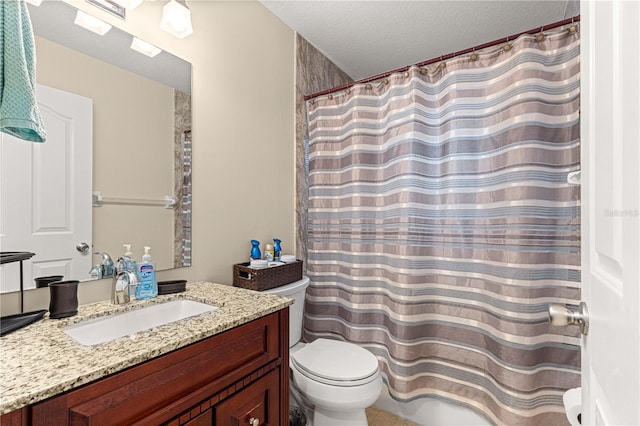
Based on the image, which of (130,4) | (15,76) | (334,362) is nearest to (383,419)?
(334,362)

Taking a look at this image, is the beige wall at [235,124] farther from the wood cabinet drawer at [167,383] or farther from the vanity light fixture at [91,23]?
the wood cabinet drawer at [167,383]

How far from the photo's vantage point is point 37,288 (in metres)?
1.09

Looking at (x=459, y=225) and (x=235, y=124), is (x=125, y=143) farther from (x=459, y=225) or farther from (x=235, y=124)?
(x=459, y=225)

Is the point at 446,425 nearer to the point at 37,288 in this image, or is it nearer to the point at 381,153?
the point at 381,153

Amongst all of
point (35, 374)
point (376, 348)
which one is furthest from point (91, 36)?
point (376, 348)

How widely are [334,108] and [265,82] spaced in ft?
1.54

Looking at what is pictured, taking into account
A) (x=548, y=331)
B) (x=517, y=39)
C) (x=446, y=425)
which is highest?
(x=517, y=39)

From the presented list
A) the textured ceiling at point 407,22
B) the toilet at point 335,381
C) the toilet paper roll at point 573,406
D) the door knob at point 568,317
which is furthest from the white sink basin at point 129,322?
the textured ceiling at point 407,22

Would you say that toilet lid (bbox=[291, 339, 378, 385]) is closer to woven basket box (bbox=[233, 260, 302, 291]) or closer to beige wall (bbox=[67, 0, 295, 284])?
woven basket box (bbox=[233, 260, 302, 291])

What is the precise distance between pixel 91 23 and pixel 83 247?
840 millimetres

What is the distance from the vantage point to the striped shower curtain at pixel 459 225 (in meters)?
1.46

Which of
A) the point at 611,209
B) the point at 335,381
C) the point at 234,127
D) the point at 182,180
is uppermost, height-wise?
the point at 234,127

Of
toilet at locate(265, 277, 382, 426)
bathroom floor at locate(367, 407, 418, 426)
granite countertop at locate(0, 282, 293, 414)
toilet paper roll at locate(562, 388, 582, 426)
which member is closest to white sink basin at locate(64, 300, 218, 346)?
granite countertop at locate(0, 282, 293, 414)

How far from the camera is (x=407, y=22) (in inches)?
81.3
